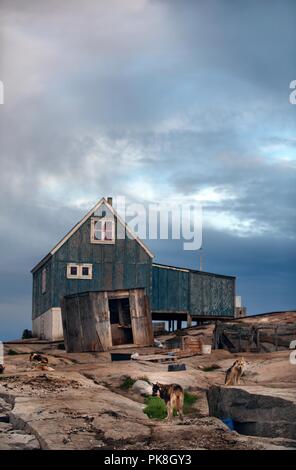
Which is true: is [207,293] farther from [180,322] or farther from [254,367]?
[254,367]

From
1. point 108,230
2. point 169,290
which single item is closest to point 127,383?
point 108,230

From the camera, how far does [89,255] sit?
45.3 m

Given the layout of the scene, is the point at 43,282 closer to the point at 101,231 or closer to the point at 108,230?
the point at 101,231

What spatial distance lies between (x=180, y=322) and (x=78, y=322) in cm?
1746

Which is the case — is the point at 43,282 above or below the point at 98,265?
below

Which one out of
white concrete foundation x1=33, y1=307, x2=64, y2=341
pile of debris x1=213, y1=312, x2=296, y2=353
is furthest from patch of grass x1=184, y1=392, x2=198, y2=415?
white concrete foundation x1=33, y1=307, x2=64, y2=341

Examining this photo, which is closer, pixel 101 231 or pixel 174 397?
pixel 174 397

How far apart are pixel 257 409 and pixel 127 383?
6966 millimetres

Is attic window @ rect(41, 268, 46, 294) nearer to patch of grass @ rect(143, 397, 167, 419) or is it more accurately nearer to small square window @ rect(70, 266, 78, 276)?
small square window @ rect(70, 266, 78, 276)

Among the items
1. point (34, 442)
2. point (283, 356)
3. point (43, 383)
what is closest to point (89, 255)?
point (283, 356)

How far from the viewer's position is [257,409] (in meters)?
15.3
